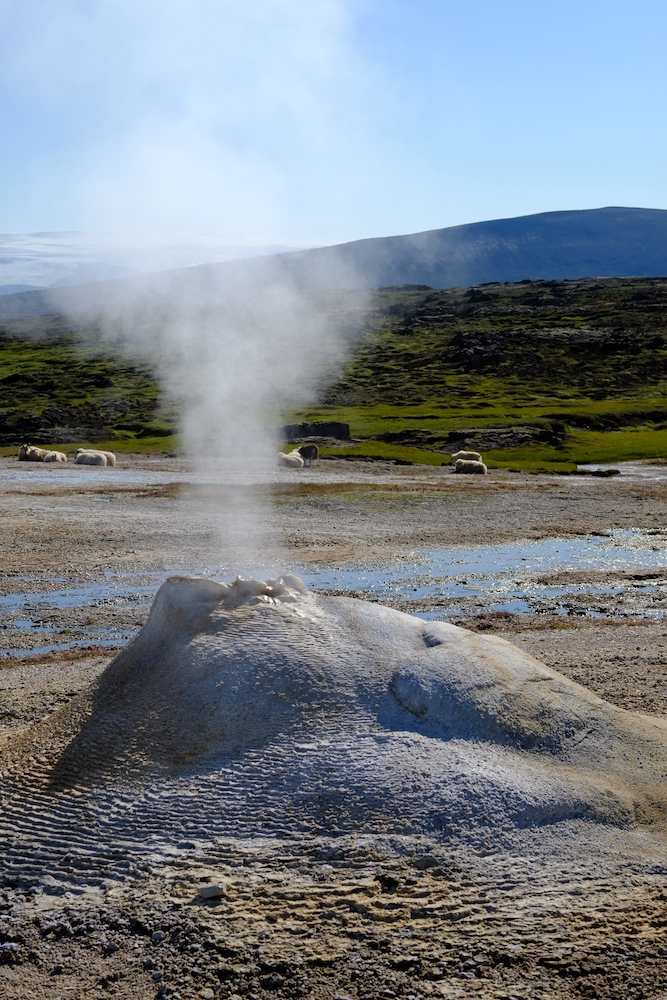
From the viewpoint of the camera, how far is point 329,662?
823 centimetres

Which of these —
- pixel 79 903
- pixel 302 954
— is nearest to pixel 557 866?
pixel 302 954

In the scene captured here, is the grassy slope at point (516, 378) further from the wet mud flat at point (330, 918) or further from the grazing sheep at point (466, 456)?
the wet mud flat at point (330, 918)

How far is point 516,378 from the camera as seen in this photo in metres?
87.2

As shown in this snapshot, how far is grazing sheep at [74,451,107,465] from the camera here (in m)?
51.7

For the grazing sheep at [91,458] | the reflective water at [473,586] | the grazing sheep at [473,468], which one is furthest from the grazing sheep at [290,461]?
the reflective water at [473,586]

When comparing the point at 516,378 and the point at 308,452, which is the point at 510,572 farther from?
the point at 516,378

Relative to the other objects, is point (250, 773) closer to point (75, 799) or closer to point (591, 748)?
point (75, 799)

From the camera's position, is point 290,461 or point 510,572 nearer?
point 510,572

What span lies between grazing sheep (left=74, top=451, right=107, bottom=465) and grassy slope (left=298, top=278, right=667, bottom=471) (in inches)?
553

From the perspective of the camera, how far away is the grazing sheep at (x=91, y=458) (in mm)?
51688

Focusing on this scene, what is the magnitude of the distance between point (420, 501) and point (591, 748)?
92.6 feet

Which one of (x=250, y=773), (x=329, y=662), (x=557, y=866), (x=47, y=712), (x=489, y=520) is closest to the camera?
(x=557, y=866)

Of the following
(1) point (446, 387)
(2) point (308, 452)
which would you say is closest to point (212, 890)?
(2) point (308, 452)

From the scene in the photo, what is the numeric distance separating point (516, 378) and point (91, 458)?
47.6 meters
